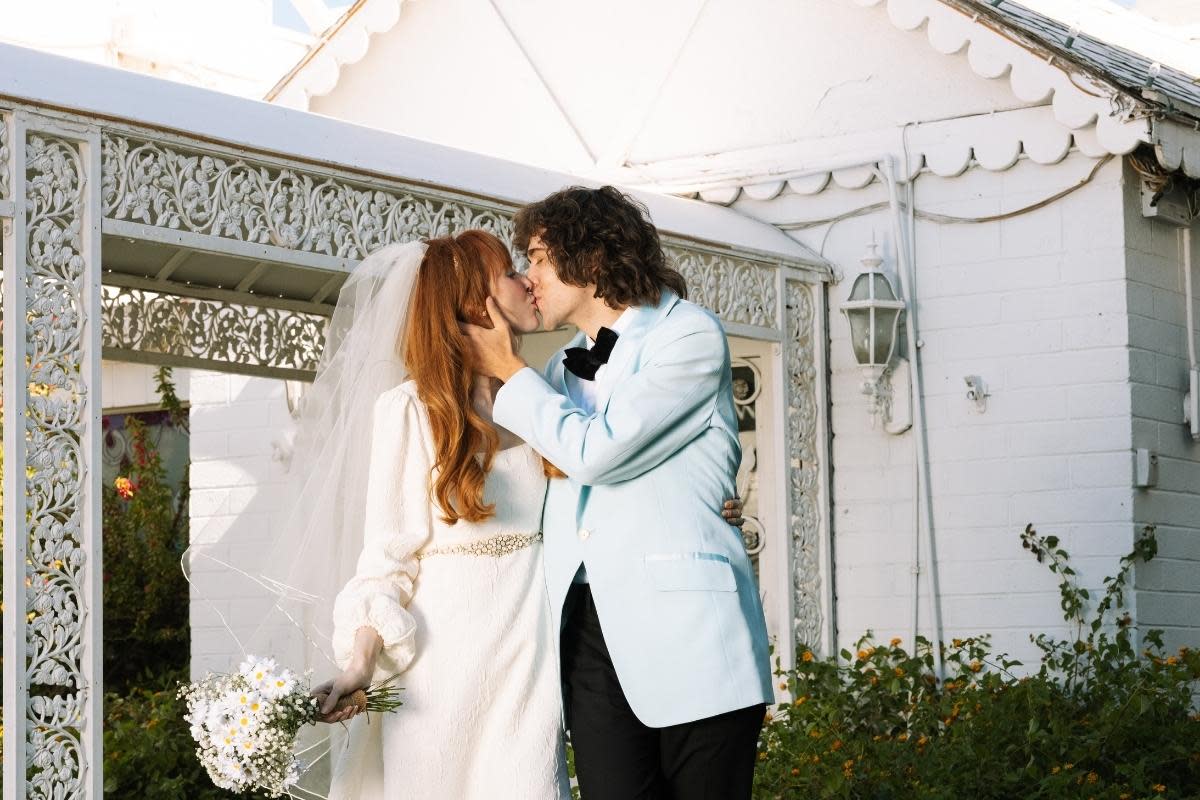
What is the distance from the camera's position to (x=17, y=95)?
453 cm

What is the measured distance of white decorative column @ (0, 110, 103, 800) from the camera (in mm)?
4473

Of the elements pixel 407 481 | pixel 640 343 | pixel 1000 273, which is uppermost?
pixel 1000 273

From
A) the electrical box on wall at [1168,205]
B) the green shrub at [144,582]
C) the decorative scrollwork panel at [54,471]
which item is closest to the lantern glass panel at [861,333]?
the electrical box on wall at [1168,205]

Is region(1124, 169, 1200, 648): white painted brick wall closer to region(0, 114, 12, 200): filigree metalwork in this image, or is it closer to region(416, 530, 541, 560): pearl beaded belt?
region(416, 530, 541, 560): pearl beaded belt

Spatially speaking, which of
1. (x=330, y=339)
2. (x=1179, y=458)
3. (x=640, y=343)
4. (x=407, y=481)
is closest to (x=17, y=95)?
(x=330, y=339)

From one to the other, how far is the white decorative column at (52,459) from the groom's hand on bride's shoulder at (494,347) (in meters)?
1.57

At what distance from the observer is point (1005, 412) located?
6.86m

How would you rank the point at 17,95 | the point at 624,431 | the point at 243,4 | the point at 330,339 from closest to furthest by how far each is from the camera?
the point at 624,431, the point at 330,339, the point at 17,95, the point at 243,4

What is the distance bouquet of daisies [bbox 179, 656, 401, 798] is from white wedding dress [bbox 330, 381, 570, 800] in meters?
0.26

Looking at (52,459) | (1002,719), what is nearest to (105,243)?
(52,459)

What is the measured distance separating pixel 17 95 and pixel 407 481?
5.98 ft

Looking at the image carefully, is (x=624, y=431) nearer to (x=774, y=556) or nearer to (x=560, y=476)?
(x=560, y=476)

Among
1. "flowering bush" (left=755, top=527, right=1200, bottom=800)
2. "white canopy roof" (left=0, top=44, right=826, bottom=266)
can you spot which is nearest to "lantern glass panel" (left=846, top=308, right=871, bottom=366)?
"white canopy roof" (left=0, top=44, right=826, bottom=266)

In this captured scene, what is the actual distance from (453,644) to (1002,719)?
9.95ft
